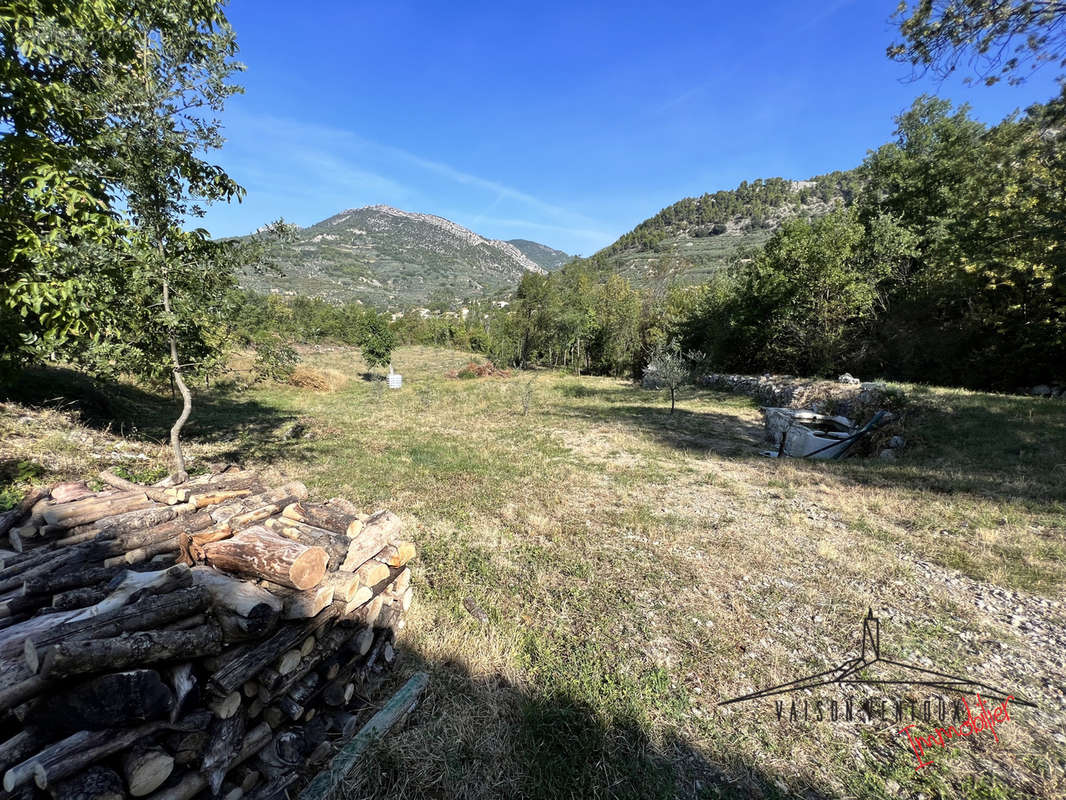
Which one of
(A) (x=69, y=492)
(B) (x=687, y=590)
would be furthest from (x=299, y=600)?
(B) (x=687, y=590)

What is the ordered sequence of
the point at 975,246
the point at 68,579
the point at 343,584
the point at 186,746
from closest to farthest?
the point at 186,746 < the point at 68,579 < the point at 343,584 < the point at 975,246

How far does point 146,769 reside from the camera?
2033mm

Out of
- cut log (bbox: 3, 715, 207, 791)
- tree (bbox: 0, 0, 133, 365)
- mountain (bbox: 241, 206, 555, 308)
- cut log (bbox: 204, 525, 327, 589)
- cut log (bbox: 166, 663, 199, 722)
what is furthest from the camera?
mountain (bbox: 241, 206, 555, 308)

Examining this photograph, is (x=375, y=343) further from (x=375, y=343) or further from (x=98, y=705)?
(x=98, y=705)

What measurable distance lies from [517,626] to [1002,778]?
12.5 ft

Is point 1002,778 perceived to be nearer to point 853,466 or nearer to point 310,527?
point 310,527

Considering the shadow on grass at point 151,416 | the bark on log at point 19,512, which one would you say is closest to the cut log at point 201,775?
the bark on log at point 19,512

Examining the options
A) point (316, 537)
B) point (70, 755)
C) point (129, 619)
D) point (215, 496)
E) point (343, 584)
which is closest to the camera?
point (70, 755)

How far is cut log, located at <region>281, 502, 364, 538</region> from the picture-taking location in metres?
3.99

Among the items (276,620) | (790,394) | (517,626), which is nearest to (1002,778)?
(517,626)

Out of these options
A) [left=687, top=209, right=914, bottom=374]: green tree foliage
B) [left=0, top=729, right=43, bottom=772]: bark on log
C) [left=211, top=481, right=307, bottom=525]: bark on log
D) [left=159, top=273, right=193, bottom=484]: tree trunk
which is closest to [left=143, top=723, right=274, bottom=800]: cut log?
[left=0, top=729, right=43, bottom=772]: bark on log

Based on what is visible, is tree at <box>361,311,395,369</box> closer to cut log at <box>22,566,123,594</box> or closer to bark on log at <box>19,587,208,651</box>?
cut log at <box>22,566,123,594</box>

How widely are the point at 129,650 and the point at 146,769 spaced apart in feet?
1.94

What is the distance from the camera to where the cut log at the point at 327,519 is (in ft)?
13.1
